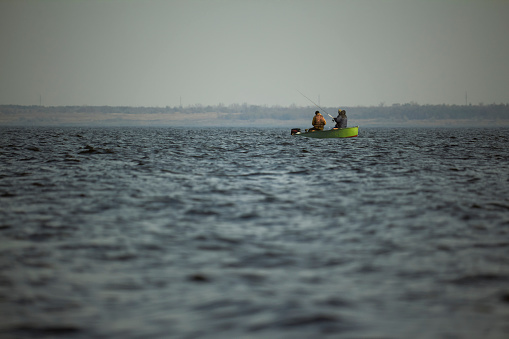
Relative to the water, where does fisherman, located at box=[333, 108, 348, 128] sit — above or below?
above

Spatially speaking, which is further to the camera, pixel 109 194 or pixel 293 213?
pixel 109 194

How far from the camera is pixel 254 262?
27.8 feet

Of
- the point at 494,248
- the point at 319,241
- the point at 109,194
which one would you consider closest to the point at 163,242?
the point at 319,241

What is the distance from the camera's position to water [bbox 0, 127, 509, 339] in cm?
604

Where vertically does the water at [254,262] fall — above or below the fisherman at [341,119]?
below

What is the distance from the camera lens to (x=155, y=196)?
15.8 m

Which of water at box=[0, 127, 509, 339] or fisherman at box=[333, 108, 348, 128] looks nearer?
water at box=[0, 127, 509, 339]

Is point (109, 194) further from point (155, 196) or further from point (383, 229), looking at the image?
point (383, 229)

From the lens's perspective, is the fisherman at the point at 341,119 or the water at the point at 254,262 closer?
the water at the point at 254,262

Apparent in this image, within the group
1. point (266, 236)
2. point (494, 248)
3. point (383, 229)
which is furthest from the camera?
point (383, 229)

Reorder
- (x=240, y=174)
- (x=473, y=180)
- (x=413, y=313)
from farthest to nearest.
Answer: (x=240, y=174), (x=473, y=180), (x=413, y=313)

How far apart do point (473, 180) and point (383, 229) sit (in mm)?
10473

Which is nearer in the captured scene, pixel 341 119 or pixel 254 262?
pixel 254 262

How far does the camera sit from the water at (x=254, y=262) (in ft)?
19.8
